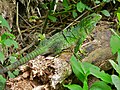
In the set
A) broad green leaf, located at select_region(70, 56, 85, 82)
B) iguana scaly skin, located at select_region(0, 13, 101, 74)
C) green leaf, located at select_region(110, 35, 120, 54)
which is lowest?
iguana scaly skin, located at select_region(0, 13, 101, 74)

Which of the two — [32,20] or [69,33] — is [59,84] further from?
[32,20]

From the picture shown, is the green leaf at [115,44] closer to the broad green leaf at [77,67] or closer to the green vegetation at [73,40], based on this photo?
the green vegetation at [73,40]

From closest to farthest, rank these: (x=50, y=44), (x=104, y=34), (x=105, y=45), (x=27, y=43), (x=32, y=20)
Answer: (x=105, y=45) → (x=104, y=34) → (x=50, y=44) → (x=27, y=43) → (x=32, y=20)

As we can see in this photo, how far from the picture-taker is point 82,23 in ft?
13.9

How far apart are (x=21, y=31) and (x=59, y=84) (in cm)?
211

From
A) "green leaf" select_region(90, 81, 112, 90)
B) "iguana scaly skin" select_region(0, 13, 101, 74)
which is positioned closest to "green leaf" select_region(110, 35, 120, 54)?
"green leaf" select_region(90, 81, 112, 90)

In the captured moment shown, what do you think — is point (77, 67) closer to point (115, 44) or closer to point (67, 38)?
point (115, 44)

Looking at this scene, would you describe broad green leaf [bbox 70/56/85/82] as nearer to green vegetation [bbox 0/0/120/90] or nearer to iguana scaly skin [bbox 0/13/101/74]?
green vegetation [bbox 0/0/120/90]

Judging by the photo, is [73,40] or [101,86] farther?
[73,40]

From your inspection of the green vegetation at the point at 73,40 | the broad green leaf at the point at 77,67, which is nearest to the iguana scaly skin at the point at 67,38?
the green vegetation at the point at 73,40

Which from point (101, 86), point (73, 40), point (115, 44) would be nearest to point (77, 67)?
point (101, 86)

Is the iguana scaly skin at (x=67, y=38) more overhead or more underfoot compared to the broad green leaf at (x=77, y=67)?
more underfoot

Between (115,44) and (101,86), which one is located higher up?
(115,44)

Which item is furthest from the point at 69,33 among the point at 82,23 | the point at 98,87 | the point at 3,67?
the point at 98,87
